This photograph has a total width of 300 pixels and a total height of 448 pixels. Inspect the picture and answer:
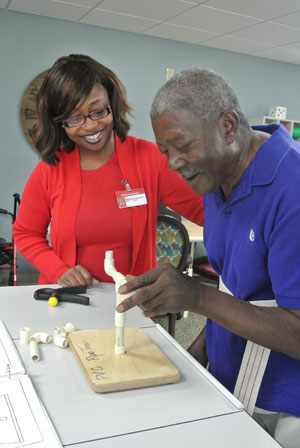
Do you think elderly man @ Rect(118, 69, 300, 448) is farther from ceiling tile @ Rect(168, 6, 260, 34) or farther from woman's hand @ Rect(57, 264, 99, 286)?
ceiling tile @ Rect(168, 6, 260, 34)

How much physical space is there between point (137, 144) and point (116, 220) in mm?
342

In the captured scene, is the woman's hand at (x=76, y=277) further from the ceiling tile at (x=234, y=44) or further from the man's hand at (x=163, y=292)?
the ceiling tile at (x=234, y=44)

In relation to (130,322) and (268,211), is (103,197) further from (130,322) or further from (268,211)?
(268,211)

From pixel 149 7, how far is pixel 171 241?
7.81 feet

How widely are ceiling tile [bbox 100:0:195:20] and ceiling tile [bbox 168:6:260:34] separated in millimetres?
122

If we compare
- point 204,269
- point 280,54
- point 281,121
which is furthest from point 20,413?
point 281,121

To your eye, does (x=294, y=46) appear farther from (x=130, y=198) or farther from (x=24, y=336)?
(x=24, y=336)

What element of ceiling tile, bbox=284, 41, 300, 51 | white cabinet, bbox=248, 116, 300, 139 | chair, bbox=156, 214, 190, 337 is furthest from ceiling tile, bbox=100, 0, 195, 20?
chair, bbox=156, 214, 190, 337

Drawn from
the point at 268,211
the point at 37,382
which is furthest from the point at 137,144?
the point at 37,382

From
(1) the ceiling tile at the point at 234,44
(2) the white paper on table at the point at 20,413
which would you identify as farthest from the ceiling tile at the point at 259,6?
(2) the white paper on table at the point at 20,413

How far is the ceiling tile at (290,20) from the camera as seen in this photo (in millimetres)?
3955

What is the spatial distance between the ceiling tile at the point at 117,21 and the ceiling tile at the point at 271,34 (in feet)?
3.34

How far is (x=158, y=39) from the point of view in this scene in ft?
16.5

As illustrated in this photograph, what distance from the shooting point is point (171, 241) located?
115 inches
